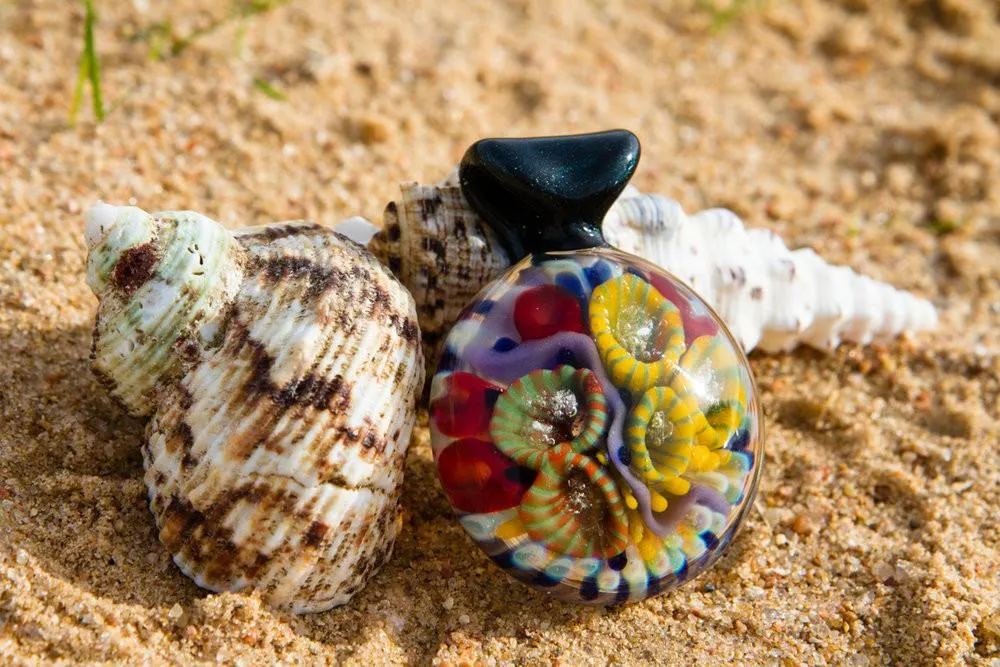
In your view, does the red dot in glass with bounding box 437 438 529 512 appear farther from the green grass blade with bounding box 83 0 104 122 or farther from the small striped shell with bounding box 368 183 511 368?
the green grass blade with bounding box 83 0 104 122

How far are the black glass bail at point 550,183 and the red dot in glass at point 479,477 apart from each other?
23.0 inches

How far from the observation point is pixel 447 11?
13.4 feet

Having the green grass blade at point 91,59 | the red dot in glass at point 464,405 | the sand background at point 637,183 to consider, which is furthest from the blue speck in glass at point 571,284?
the green grass blade at point 91,59

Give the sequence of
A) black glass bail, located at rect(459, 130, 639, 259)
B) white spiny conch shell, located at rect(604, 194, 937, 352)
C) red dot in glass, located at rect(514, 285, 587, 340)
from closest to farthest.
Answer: red dot in glass, located at rect(514, 285, 587, 340) → black glass bail, located at rect(459, 130, 639, 259) → white spiny conch shell, located at rect(604, 194, 937, 352)

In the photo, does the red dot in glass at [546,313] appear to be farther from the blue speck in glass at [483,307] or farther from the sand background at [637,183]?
the sand background at [637,183]

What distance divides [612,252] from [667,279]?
157mm

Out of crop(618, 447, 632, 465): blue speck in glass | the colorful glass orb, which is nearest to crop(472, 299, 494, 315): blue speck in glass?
the colorful glass orb

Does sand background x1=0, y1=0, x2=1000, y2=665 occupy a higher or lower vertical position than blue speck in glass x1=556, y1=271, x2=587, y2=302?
lower

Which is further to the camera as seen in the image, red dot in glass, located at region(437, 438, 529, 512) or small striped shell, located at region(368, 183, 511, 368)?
small striped shell, located at region(368, 183, 511, 368)

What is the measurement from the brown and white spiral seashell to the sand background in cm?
19

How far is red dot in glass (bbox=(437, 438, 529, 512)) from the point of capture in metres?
2.17

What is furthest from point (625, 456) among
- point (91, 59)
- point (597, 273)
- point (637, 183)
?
point (91, 59)

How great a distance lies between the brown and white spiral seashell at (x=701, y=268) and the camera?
258 cm

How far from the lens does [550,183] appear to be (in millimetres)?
2449
